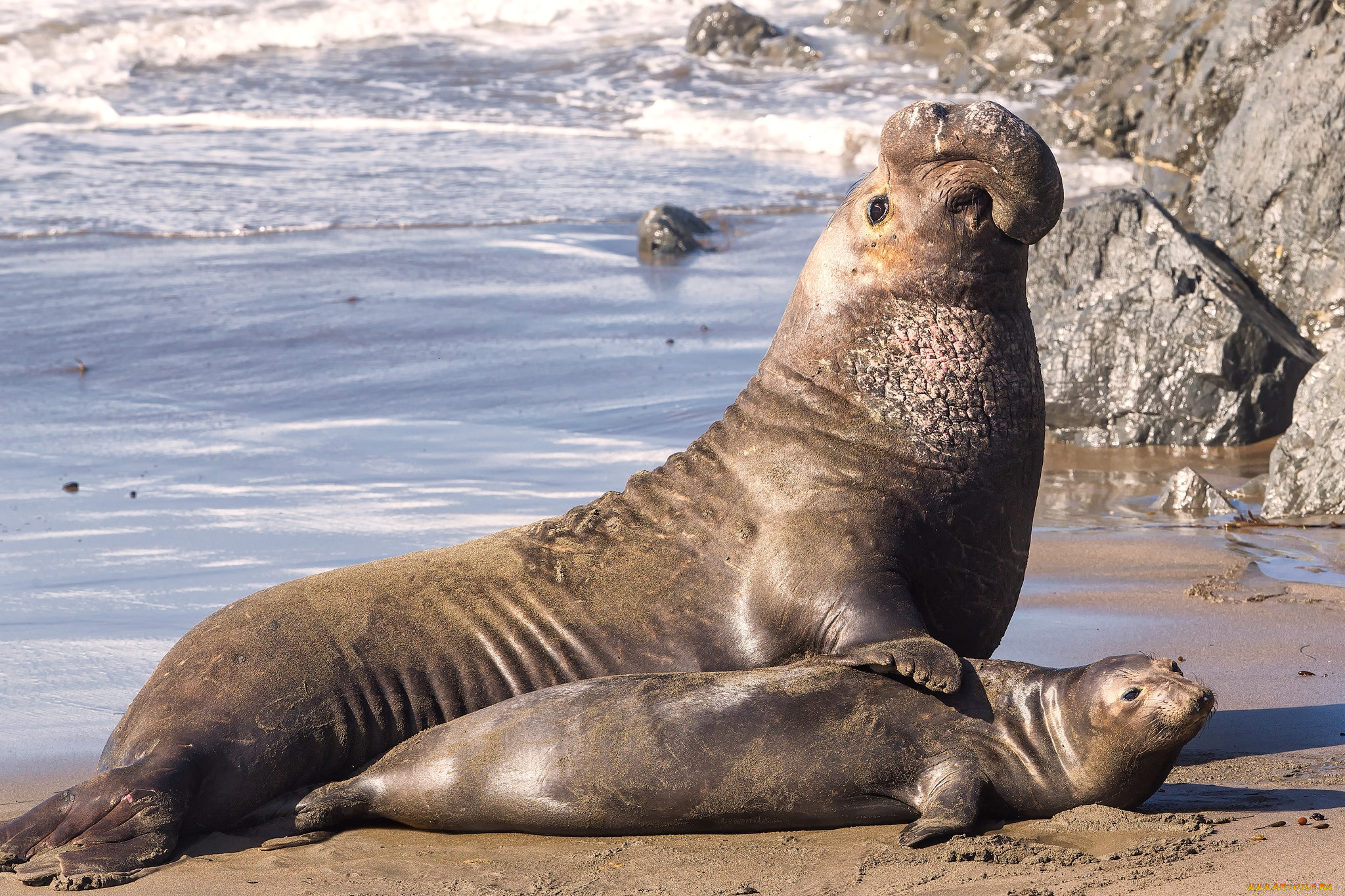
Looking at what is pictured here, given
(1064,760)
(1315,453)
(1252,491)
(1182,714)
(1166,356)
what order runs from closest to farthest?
(1182,714)
(1064,760)
(1315,453)
(1252,491)
(1166,356)

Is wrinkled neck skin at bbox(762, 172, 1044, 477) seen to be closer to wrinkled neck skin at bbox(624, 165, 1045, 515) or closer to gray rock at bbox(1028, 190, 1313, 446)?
wrinkled neck skin at bbox(624, 165, 1045, 515)

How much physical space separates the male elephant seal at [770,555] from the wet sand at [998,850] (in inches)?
14.1

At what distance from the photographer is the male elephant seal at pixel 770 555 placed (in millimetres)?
4234

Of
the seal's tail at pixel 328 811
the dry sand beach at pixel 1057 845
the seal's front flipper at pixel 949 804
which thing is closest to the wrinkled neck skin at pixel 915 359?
the seal's front flipper at pixel 949 804

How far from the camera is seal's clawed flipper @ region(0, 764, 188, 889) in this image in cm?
381

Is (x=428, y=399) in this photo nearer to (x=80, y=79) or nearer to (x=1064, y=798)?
(x=1064, y=798)

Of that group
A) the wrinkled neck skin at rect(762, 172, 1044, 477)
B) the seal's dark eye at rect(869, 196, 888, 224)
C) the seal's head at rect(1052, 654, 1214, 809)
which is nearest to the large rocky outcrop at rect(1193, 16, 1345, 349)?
the wrinkled neck skin at rect(762, 172, 1044, 477)

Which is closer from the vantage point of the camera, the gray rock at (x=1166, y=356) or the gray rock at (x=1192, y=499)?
the gray rock at (x=1192, y=499)

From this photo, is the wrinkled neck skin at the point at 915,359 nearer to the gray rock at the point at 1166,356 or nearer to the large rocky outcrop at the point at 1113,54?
the gray rock at the point at 1166,356

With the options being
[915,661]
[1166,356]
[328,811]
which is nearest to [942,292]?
[915,661]

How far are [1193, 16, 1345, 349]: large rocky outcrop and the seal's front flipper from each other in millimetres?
6404

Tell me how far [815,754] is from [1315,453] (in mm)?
4097

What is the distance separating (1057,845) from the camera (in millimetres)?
3635

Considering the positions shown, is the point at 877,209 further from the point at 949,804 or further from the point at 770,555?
the point at 949,804
